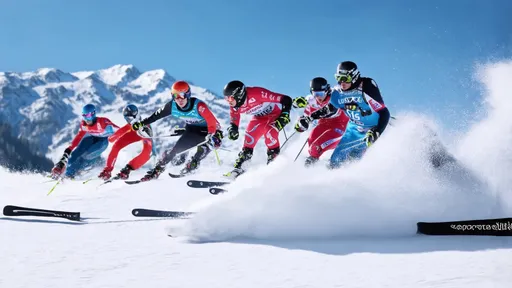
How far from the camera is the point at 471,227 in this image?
5.06m

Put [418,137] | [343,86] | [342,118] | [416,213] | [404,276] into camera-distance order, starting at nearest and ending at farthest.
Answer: [404,276], [416,213], [418,137], [343,86], [342,118]

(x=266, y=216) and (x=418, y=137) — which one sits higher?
(x=418, y=137)

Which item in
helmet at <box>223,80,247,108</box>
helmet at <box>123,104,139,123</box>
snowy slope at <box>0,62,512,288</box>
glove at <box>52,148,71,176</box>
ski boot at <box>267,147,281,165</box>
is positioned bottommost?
snowy slope at <box>0,62,512,288</box>

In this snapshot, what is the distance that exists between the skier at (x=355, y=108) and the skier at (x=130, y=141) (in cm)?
450

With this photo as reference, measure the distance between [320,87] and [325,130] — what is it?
2.99 feet

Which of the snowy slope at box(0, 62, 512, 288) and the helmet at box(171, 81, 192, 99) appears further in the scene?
the helmet at box(171, 81, 192, 99)

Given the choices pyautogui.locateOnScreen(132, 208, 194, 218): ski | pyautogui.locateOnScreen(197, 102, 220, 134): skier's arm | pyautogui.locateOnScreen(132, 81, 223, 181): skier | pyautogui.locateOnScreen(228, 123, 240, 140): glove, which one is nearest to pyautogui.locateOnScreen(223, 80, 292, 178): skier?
pyautogui.locateOnScreen(228, 123, 240, 140): glove

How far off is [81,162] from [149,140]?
117 inches

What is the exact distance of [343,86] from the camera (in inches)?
337

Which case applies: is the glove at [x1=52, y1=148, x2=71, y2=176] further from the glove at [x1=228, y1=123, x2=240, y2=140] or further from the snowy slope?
the glove at [x1=228, y1=123, x2=240, y2=140]

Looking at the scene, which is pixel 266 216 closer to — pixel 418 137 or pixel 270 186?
pixel 270 186

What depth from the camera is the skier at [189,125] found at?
10.1 meters

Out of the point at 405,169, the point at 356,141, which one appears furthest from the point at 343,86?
the point at 405,169

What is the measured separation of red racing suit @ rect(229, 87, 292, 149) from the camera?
9273 mm
